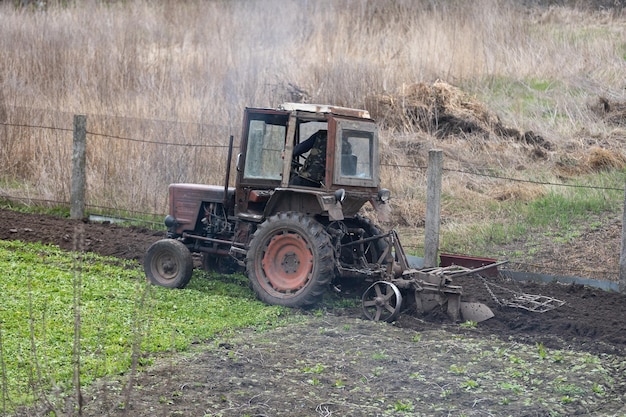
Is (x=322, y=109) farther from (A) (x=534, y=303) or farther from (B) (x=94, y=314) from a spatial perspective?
(B) (x=94, y=314)

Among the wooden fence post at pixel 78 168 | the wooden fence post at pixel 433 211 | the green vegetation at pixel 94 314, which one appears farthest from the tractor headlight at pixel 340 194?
the wooden fence post at pixel 78 168

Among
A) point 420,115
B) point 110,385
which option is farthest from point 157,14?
point 110,385

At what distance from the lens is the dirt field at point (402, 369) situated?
18.3ft

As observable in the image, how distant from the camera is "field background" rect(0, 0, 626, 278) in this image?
40.7 feet

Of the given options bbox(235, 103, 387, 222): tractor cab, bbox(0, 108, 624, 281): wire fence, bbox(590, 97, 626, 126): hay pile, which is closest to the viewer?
bbox(235, 103, 387, 222): tractor cab

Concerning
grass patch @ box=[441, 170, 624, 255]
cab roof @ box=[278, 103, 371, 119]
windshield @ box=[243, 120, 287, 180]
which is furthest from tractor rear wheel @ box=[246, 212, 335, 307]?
grass patch @ box=[441, 170, 624, 255]

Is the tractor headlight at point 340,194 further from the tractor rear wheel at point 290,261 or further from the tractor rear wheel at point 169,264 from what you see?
the tractor rear wheel at point 169,264

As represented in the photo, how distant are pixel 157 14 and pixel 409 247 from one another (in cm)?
1468

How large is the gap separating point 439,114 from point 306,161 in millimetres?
7061

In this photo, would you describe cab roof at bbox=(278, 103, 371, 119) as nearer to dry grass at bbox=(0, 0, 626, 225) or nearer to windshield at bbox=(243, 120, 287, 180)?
windshield at bbox=(243, 120, 287, 180)

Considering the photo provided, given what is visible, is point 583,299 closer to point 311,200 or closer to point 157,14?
point 311,200

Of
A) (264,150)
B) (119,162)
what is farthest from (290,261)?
(119,162)

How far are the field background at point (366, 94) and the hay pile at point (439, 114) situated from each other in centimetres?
4

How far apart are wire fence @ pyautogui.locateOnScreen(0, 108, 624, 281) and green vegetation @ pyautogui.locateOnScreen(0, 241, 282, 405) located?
8.38ft
